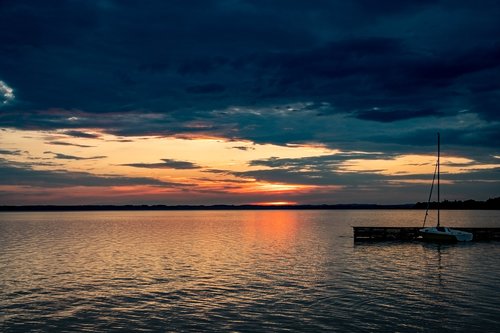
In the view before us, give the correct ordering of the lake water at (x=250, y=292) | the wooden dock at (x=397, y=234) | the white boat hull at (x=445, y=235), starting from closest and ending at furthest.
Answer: the lake water at (x=250, y=292)
the white boat hull at (x=445, y=235)
the wooden dock at (x=397, y=234)

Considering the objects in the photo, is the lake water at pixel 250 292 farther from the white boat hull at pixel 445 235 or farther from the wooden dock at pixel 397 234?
the wooden dock at pixel 397 234

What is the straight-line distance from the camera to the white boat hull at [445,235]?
78.2 meters

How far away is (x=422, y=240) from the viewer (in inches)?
3223

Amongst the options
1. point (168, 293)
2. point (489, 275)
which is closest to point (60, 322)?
point (168, 293)

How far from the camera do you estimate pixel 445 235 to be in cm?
7825

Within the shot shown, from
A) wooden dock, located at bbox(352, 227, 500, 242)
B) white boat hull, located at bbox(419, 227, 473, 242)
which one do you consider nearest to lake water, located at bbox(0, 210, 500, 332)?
white boat hull, located at bbox(419, 227, 473, 242)

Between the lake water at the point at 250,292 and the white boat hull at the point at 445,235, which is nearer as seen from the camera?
the lake water at the point at 250,292

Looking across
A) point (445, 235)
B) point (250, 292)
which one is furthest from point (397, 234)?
point (250, 292)

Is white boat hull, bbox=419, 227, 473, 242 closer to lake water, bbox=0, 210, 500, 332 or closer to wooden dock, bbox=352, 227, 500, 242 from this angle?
wooden dock, bbox=352, 227, 500, 242

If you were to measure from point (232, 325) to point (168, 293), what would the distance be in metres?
9.93

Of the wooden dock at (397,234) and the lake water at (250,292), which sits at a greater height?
the wooden dock at (397,234)

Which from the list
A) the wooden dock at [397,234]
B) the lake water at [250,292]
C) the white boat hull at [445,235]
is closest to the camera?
the lake water at [250,292]

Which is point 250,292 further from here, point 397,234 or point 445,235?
point 397,234

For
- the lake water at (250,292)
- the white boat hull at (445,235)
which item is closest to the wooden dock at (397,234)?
the white boat hull at (445,235)
